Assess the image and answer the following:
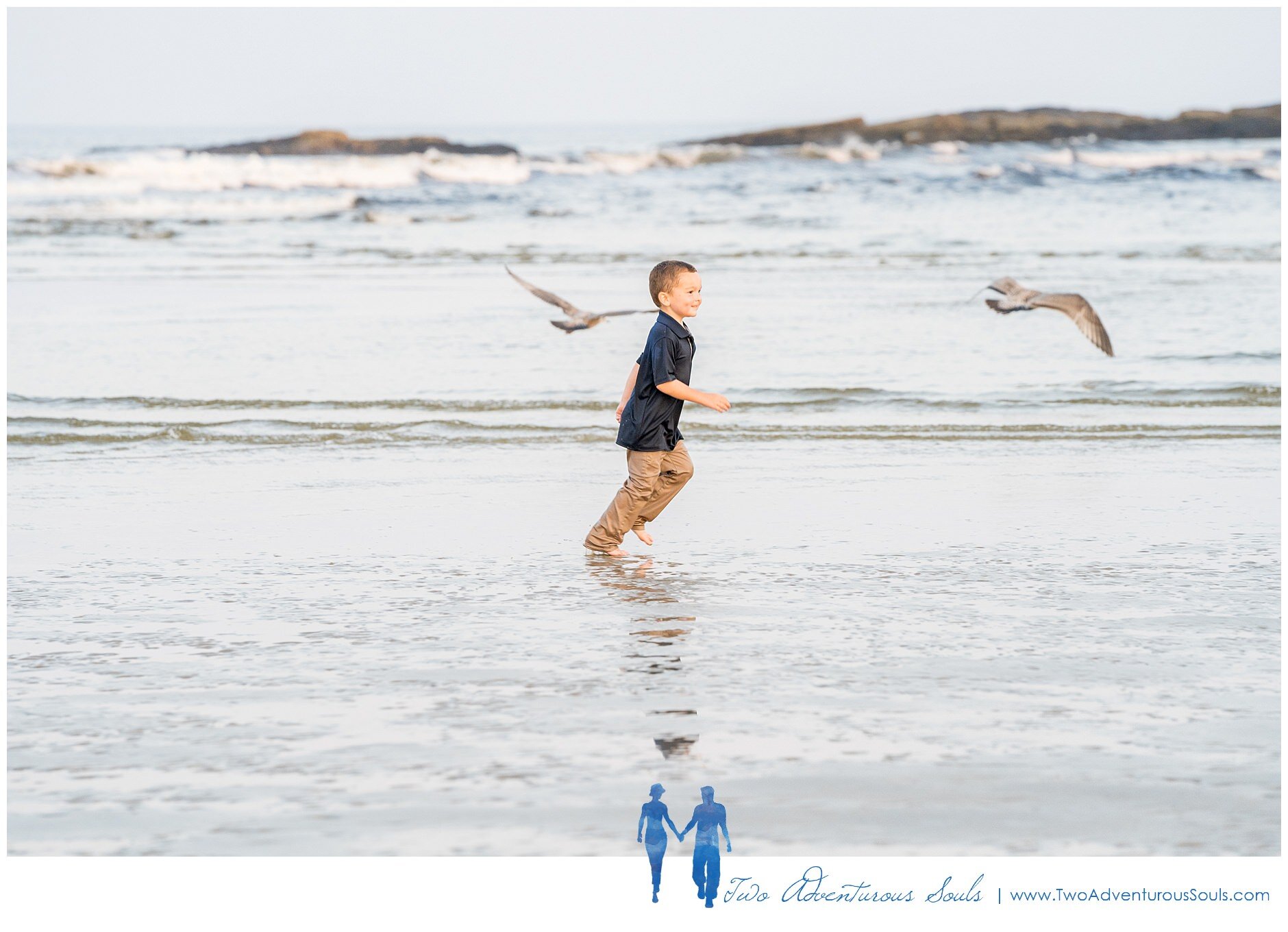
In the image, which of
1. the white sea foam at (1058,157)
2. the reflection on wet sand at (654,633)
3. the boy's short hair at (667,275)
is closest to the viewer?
the reflection on wet sand at (654,633)

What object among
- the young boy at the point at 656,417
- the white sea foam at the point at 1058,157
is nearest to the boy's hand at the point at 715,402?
the young boy at the point at 656,417

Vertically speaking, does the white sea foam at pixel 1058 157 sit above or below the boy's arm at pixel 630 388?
above

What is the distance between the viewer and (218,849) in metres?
3.39

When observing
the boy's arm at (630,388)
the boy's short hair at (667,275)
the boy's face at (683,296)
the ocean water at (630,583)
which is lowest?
the ocean water at (630,583)

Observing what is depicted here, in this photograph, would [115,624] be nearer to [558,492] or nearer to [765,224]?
[558,492]

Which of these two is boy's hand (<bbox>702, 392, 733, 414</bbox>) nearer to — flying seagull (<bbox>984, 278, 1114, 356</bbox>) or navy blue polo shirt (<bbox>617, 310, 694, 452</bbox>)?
navy blue polo shirt (<bbox>617, 310, 694, 452</bbox>)

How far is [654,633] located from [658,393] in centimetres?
163

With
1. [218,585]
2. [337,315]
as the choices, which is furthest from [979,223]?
[218,585]

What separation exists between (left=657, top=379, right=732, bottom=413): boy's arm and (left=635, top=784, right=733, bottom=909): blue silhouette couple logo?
99.5 inches

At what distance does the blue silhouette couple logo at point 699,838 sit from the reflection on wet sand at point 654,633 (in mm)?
329

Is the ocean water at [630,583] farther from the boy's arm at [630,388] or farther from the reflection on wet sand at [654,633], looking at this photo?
the boy's arm at [630,388]

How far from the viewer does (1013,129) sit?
170 feet

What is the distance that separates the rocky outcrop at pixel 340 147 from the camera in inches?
2019
